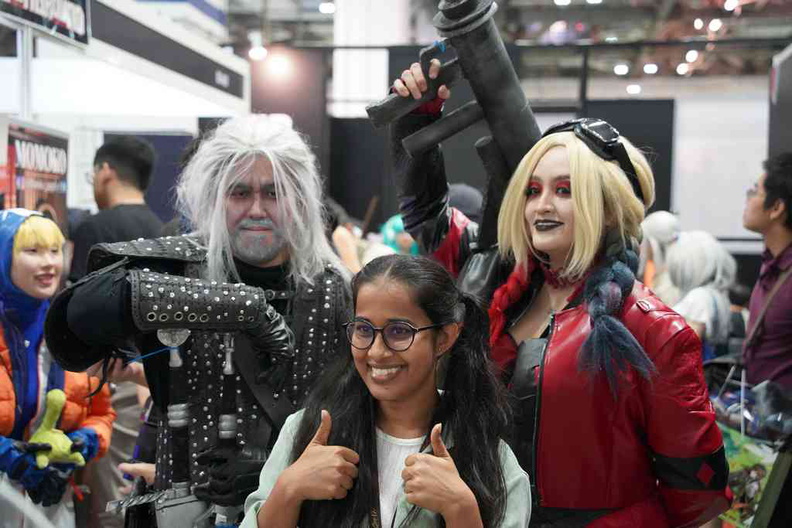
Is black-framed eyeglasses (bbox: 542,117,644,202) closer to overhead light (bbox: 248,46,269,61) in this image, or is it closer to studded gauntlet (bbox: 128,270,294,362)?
studded gauntlet (bbox: 128,270,294,362)

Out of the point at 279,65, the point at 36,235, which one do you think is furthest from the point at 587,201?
the point at 279,65

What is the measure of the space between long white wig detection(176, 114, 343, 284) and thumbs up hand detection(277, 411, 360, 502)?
1.88 feet

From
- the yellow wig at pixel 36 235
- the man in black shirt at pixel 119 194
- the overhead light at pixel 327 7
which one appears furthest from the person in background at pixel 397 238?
the overhead light at pixel 327 7

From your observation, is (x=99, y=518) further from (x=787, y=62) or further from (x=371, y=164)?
(x=371, y=164)

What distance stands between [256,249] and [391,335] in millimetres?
549

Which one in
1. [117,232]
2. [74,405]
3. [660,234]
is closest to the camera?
[74,405]

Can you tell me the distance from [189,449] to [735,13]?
11647 mm

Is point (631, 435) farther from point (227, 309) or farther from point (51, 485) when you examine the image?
point (51, 485)

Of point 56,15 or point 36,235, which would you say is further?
point 56,15

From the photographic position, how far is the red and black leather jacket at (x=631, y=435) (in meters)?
1.67

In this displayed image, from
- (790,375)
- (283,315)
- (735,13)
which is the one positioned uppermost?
(735,13)

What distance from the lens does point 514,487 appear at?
4.99 ft

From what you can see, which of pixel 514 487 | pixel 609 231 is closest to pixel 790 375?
pixel 609 231

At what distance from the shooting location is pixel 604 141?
181 centimetres
